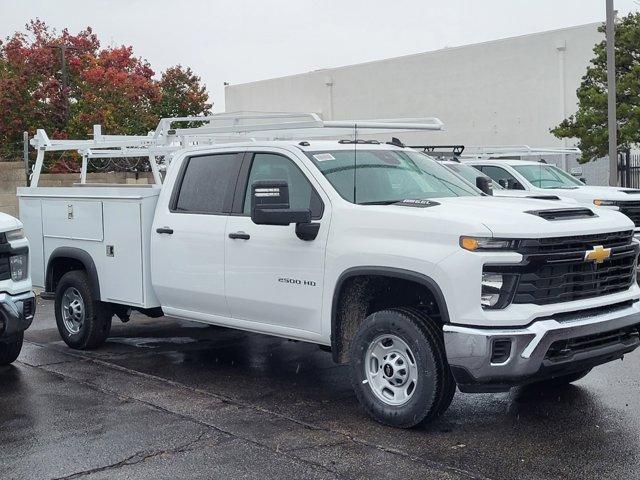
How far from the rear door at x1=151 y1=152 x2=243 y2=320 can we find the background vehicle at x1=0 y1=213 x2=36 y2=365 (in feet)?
3.64

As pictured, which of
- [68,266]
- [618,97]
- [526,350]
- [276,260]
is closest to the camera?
[526,350]

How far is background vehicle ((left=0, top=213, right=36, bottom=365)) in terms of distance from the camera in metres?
7.53

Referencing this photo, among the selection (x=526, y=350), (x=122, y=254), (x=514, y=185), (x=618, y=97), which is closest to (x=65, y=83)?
(x=514, y=185)

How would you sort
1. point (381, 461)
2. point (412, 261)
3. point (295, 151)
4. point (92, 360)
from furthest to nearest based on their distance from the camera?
1. point (92, 360)
2. point (295, 151)
3. point (412, 261)
4. point (381, 461)

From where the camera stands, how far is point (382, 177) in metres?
7.12

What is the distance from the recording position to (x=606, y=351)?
6.05m

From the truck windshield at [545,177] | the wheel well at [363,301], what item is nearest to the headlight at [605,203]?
the truck windshield at [545,177]

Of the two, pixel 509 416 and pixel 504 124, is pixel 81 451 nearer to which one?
pixel 509 416

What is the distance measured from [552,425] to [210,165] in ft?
11.8

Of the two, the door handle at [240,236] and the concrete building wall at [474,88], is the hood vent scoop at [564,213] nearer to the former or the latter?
the door handle at [240,236]

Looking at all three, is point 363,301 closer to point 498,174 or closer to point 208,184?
point 208,184

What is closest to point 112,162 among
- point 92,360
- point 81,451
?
point 92,360

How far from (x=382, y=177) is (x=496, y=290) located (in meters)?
1.73

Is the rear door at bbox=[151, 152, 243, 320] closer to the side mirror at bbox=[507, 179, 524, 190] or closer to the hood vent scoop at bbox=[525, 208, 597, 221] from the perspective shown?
the hood vent scoop at bbox=[525, 208, 597, 221]
